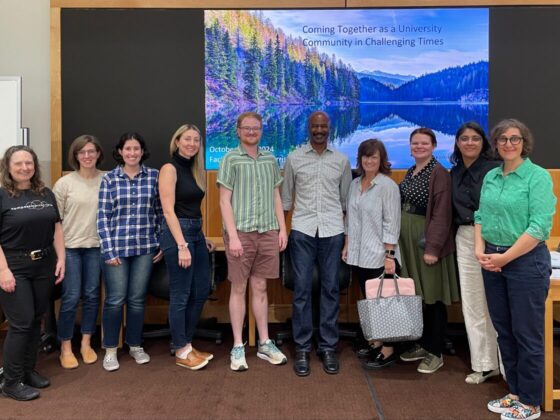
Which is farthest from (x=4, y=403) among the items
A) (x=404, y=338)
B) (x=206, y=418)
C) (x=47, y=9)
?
(x=47, y=9)

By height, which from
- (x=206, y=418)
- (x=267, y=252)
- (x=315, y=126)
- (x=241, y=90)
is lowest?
(x=206, y=418)

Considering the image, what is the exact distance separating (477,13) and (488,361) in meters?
2.68

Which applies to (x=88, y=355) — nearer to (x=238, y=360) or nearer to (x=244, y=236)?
(x=238, y=360)

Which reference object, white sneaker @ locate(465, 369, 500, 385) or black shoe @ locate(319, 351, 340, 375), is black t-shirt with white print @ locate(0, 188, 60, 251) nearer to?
black shoe @ locate(319, 351, 340, 375)

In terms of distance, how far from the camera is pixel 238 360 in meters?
2.86

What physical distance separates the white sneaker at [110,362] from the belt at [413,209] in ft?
6.79

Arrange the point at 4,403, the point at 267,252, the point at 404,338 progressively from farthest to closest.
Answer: the point at 267,252
the point at 404,338
the point at 4,403

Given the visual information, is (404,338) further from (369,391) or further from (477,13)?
(477,13)

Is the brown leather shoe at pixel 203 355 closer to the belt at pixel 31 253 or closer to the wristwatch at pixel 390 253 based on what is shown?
the belt at pixel 31 253

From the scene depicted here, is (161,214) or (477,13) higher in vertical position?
(477,13)

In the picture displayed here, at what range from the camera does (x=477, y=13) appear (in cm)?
369

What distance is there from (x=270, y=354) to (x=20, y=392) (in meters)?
1.43

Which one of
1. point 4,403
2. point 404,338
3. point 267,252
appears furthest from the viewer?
point 267,252

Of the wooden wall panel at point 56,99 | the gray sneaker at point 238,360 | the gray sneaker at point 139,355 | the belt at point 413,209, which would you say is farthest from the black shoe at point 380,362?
the wooden wall panel at point 56,99
